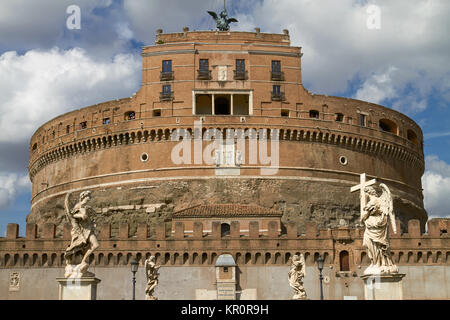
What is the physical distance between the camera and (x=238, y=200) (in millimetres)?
46844

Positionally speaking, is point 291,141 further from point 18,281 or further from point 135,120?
point 18,281

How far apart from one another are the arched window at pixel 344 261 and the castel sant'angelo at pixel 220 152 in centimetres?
69

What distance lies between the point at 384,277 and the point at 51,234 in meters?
30.8

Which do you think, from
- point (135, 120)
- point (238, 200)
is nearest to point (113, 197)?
point (135, 120)

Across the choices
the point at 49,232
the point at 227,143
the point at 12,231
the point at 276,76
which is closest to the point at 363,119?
the point at 276,76

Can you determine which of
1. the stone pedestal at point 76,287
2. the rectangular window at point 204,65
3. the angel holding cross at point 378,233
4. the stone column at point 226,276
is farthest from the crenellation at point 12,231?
the angel holding cross at point 378,233

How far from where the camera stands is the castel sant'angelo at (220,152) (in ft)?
146

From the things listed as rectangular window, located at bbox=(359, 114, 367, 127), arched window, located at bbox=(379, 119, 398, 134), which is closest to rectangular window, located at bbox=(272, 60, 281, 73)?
rectangular window, located at bbox=(359, 114, 367, 127)

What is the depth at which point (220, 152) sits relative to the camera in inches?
1903

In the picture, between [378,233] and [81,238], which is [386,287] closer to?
[378,233]

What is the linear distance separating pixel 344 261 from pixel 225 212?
8635 mm

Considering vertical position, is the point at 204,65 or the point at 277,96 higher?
the point at 204,65
